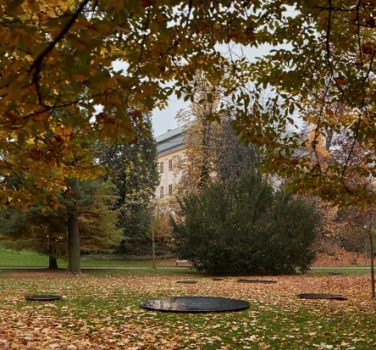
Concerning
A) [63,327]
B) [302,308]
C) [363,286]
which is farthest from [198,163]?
[63,327]

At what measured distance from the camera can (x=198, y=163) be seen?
3553 cm

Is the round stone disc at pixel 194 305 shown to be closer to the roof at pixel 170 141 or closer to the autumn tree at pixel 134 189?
the autumn tree at pixel 134 189

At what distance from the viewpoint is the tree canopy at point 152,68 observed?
2.56 meters

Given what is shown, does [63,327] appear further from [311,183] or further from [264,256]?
[264,256]

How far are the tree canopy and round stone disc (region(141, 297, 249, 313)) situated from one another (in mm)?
2957

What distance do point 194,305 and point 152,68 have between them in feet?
21.6

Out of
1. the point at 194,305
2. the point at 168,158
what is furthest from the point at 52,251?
the point at 168,158

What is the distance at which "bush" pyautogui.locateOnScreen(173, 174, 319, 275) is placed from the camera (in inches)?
871

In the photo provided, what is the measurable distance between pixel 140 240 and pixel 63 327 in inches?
1166

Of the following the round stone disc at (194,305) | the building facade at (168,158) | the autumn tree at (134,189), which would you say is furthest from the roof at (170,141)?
the round stone disc at (194,305)

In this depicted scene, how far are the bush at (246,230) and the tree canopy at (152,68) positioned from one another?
542 inches

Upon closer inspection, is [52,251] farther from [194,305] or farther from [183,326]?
[183,326]

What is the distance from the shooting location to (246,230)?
2238cm

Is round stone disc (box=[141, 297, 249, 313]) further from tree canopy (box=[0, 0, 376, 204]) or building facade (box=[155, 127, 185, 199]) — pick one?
building facade (box=[155, 127, 185, 199])
